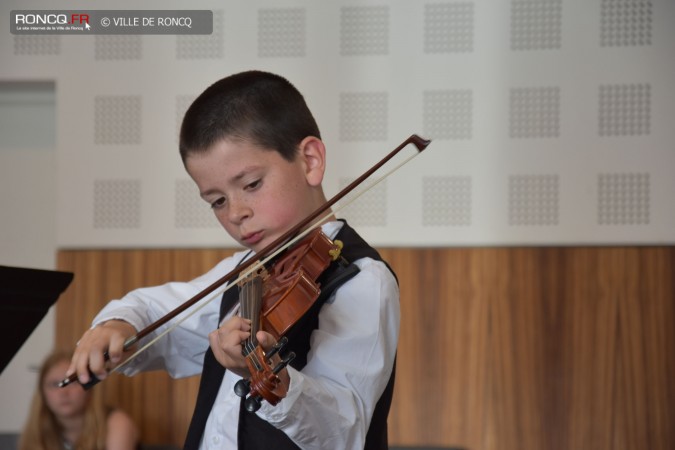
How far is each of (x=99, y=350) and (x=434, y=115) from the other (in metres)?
2.86

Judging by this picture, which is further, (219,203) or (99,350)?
(219,203)

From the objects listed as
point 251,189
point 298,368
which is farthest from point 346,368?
point 251,189

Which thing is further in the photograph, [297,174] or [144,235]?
[144,235]

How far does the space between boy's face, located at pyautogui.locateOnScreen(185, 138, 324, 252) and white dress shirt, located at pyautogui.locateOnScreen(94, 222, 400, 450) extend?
0.54 ft

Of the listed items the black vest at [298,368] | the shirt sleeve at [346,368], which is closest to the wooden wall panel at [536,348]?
the black vest at [298,368]

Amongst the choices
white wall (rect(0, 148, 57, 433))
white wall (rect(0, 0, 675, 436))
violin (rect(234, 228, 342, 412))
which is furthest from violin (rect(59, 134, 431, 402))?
white wall (rect(0, 148, 57, 433))

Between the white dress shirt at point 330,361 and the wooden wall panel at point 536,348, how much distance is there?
2.36 metres

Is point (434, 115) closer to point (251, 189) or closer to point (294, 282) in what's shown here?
point (251, 189)

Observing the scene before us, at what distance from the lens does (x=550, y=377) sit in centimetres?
410

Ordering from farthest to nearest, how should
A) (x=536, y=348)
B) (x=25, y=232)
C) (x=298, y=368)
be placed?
1. (x=25, y=232)
2. (x=536, y=348)
3. (x=298, y=368)

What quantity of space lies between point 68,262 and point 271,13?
156 centimetres

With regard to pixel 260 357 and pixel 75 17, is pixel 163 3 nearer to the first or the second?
pixel 75 17

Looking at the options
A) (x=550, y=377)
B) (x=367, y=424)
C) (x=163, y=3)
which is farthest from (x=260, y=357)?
(x=163, y=3)

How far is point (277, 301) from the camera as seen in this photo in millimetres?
1418
